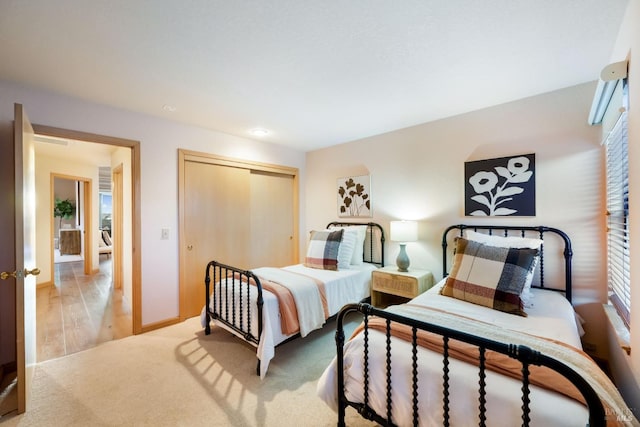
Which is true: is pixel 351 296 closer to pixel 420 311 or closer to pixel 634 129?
pixel 420 311

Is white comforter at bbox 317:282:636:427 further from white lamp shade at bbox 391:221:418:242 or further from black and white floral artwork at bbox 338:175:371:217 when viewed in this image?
black and white floral artwork at bbox 338:175:371:217

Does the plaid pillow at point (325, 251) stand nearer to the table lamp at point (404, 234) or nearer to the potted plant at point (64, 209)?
the table lamp at point (404, 234)

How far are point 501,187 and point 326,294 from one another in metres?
2.05

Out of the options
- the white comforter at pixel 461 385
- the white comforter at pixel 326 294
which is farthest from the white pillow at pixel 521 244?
the white comforter at pixel 326 294

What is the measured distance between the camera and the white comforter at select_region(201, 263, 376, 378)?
211cm

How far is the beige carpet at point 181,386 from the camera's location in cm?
169

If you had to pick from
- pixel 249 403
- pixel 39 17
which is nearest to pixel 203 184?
pixel 39 17

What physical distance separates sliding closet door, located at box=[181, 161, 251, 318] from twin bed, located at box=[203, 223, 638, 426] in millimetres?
662

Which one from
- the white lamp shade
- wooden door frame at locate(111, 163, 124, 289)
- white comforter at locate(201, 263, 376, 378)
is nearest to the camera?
white comforter at locate(201, 263, 376, 378)

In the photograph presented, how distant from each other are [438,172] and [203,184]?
2882 millimetres

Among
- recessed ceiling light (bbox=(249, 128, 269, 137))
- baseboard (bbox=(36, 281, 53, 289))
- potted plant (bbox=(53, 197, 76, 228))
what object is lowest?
baseboard (bbox=(36, 281, 53, 289))

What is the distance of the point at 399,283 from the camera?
291 centimetres

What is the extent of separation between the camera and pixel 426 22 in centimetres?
153

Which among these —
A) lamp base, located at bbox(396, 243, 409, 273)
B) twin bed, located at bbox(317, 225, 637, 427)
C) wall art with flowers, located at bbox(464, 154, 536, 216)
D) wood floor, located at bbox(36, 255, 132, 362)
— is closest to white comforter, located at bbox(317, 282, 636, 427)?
twin bed, located at bbox(317, 225, 637, 427)
